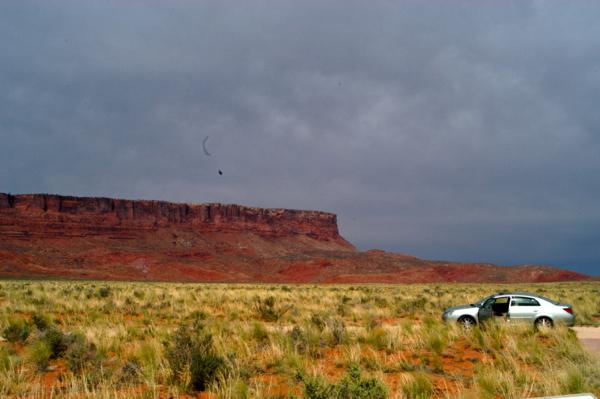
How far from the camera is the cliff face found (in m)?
115

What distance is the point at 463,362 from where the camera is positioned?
1131 cm

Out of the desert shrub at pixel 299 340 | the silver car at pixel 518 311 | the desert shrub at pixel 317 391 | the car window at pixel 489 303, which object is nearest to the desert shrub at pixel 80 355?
the desert shrub at pixel 299 340

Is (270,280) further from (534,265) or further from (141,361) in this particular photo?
(141,361)

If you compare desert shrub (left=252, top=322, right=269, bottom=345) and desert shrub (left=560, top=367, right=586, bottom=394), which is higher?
desert shrub (left=560, top=367, right=586, bottom=394)

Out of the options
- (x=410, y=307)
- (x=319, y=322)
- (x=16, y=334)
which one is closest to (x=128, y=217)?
(x=410, y=307)

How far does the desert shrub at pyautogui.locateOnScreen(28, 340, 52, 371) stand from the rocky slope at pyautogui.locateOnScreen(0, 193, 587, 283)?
85490 mm

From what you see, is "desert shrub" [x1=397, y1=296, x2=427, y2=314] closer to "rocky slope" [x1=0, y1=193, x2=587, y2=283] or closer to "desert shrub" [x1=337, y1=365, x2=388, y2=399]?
"desert shrub" [x1=337, y1=365, x2=388, y2=399]

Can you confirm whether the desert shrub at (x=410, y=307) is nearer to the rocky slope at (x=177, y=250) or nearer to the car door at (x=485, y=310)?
the car door at (x=485, y=310)

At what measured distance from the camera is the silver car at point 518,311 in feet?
54.5

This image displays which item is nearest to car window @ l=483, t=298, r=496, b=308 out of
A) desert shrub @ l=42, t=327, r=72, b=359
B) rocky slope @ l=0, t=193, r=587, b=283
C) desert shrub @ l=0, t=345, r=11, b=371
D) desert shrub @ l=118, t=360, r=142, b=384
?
desert shrub @ l=118, t=360, r=142, b=384

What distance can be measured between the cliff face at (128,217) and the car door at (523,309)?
375 feet

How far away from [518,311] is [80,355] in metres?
13.3

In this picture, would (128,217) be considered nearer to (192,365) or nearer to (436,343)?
(436,343)


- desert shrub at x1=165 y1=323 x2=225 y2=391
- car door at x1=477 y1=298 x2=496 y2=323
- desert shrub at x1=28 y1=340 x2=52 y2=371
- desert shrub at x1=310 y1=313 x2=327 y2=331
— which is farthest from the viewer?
car door at x1=477 y1=298 x2=496 y2=323
